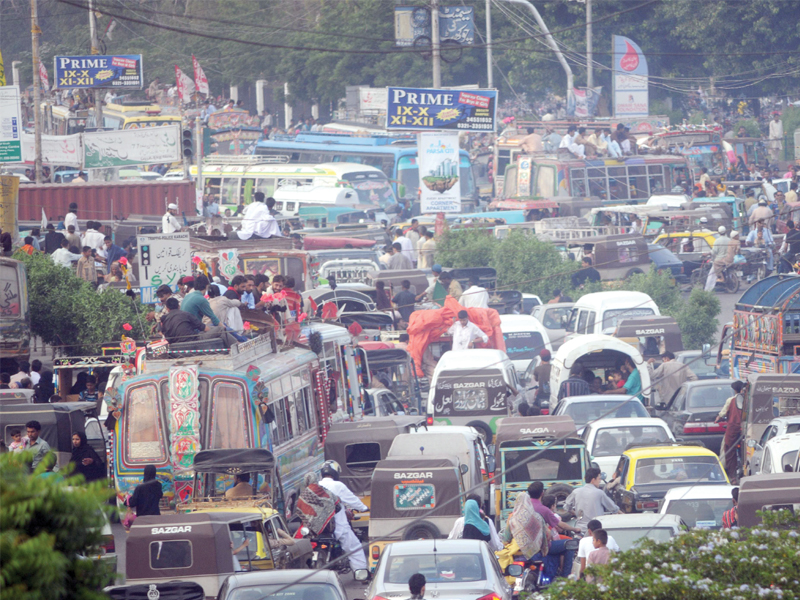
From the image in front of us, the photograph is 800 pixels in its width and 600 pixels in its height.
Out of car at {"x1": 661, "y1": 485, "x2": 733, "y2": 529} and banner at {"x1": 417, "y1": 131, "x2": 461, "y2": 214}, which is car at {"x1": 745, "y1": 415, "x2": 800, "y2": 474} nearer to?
car at {"x1": 661, "y1": 485, "x2": 733, "y2": 529}

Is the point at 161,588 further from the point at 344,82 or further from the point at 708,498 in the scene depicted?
the point at 344,82

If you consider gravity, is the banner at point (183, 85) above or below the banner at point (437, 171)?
above

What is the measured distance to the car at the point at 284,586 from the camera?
30.9 feet

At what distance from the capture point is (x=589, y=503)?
12758mm

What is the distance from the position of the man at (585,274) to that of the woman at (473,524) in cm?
1639

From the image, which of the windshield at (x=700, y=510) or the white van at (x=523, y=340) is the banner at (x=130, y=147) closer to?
the white van at (x=523, y=340)

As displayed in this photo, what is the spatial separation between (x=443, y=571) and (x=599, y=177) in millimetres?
31069

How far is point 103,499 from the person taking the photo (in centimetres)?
441

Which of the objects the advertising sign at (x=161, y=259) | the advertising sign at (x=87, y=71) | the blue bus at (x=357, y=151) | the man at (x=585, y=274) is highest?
the advertising sign at (x=87, y=71)

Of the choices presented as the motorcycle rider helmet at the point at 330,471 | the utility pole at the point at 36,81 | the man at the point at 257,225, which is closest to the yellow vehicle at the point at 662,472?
the motorcycle rider helmet at the point at 330,471

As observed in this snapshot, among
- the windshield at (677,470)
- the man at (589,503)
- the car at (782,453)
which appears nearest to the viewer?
the man at (589,503)

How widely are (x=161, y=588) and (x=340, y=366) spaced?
30.6 ft

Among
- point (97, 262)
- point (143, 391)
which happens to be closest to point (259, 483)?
point (143, 391)

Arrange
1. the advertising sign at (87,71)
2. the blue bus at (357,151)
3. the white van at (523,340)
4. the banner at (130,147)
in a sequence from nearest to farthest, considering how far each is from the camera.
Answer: the white van at (523,340) → the banner at (130,147) → the advertising sign at (87,71) → the blue bus at (357,151)
